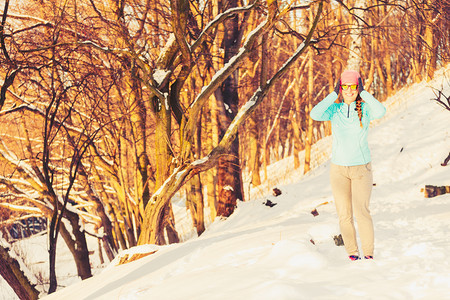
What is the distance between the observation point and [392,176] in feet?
33.9

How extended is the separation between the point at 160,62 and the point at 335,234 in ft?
12.9

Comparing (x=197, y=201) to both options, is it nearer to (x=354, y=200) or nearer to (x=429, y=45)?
(x=429, y=45)

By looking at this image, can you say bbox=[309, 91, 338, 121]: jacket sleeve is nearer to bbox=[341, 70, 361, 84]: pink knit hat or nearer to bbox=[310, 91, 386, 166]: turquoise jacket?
bbox=[310, 91, 386, 166]: turquoise jacket

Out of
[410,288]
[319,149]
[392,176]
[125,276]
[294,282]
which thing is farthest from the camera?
[319,149]

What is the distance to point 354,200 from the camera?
Answer: 153 inches

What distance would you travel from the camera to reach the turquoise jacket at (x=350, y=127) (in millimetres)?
3832

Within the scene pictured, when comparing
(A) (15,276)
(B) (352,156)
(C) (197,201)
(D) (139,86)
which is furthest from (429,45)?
(A) (15,276)

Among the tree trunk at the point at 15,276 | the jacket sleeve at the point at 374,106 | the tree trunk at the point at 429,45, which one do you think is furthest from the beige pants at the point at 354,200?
the tree trunk at the point at 15,276

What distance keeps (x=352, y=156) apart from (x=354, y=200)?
388 mm

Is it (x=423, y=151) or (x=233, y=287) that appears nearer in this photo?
(x=233, y=287)

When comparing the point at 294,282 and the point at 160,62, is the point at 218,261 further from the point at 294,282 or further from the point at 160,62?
the point at 160,62

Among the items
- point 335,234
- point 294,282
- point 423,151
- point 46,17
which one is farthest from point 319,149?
point 294,282

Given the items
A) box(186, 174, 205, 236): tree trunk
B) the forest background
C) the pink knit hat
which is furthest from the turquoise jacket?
box(186, 174, 205, 236): tree trunk

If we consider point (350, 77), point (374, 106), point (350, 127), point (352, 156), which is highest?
point (350, 77)
